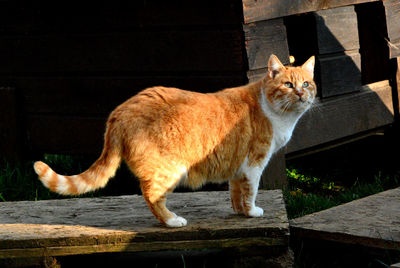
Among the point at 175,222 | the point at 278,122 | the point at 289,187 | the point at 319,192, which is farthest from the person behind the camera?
the point at 319,192

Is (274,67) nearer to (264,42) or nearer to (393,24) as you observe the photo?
(264,42)

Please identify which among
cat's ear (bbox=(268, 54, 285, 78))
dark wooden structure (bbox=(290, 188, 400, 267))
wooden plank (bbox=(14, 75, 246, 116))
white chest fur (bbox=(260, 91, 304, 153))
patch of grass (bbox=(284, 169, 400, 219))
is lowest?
patch of grass (bbox=(284, 169, 400, 219))

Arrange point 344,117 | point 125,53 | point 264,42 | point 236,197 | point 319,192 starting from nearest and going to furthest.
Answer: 1. point 236,197
2. point 264,42
3. point 125,53
4. point 344,117
5. point 319,192

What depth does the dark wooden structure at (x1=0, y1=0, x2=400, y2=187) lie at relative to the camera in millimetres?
4738

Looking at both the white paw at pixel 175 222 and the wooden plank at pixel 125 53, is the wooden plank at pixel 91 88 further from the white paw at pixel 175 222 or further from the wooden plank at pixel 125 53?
the white paw at pixel 175 222

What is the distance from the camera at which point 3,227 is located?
3668 mm

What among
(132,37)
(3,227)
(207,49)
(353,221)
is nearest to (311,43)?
(207,49)

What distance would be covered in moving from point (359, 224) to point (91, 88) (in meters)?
2.62

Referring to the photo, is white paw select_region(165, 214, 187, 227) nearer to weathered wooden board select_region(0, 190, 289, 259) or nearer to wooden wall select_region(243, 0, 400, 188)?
weathered wooden board select_region(0, 190, 289, 259)

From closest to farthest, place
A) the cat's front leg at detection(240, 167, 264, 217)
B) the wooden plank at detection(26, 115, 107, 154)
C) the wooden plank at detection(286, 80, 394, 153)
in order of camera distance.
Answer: the cat's front leg at detection(240, 167, 264, 217) → the wooden plank at detection(286, 80, 394, 153) → the wooden plank at detection(26, 115, 107, 154)

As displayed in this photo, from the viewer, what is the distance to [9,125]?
5914 mm

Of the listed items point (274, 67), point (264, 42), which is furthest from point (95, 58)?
point (274, 67)

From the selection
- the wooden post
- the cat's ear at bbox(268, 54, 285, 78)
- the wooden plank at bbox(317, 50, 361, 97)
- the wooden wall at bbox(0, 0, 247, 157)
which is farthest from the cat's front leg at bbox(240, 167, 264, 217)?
the wooden post

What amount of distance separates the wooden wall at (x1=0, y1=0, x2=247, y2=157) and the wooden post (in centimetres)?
1
